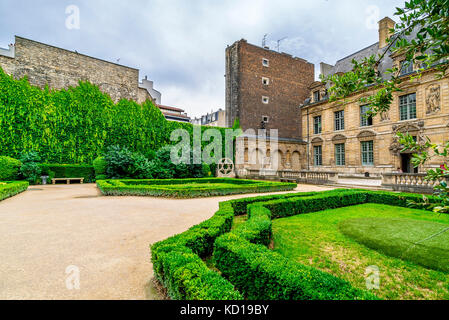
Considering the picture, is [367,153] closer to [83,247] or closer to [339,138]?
[339,138]

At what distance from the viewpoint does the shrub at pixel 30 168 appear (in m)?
14.4

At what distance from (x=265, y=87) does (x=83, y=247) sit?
2958 cm

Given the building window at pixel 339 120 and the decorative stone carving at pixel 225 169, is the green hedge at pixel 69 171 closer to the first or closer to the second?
the decorative stone carving at pixel 225 169

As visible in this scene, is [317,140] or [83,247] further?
[317,140]

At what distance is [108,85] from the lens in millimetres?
25141

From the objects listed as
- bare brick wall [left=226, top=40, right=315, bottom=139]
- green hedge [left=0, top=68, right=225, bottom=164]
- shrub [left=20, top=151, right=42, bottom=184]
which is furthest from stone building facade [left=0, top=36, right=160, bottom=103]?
bare brick wall [left=226, top=40, right=315, bottom=139]

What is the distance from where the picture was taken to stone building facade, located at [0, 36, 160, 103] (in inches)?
776

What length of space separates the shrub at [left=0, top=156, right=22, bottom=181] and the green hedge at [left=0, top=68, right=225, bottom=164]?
257cm

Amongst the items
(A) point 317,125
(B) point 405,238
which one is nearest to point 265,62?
(A) point 317,125

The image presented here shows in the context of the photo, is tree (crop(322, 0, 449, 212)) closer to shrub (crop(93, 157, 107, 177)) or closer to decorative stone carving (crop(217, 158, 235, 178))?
shrub (crop(93, 157, 107, 177))

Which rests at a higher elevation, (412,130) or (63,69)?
(63,69)

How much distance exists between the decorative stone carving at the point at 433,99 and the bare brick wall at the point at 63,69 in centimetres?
2838

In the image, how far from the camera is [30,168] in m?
14.4

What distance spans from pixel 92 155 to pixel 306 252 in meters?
19.5
